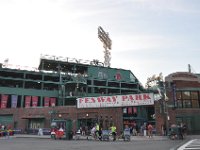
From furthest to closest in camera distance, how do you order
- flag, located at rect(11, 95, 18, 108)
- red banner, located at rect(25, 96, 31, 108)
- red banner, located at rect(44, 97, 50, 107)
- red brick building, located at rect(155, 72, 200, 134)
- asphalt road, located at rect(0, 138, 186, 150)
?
red banner, located at rect(44, 97, 50, 107)
red banner, located at rect(25, 96, 31, 108)
flag, located at rect(11, 95, 18, 108)
red brick building, located at rect(155, 72, 200, 134)
asphalt road, located at rect(0, 138, 186, 150)

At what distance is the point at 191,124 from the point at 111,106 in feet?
39.0

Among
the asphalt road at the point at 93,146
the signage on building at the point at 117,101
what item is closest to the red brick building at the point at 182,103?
the signage on building at the point at 117,101

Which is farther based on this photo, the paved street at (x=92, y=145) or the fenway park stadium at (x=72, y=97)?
the fenway park stadium at (x=72, y=97)

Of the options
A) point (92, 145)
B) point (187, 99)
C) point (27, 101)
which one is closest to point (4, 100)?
point (27, 101)

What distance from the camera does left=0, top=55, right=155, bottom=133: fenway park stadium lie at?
39.0m

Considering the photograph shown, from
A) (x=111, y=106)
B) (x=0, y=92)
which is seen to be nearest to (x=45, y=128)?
(x=111, y=106)

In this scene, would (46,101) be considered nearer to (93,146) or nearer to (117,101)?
(117,101)

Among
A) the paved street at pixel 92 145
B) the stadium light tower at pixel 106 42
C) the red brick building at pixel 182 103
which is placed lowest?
the paved street at pixel 92 145

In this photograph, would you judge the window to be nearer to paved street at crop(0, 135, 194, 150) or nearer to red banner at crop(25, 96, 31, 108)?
paved street at crop(0, 135, 194, 150)

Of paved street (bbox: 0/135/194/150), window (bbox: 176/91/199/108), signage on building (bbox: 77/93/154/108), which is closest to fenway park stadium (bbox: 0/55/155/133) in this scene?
signage on building (bbox: 77/93/154/108)

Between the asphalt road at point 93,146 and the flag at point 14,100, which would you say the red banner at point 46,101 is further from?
the asphalt road at point 93,146

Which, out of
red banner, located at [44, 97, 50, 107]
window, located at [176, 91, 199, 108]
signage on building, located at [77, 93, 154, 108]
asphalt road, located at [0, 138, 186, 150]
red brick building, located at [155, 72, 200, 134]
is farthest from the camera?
red banner, located at [44, 97, 50, 107]

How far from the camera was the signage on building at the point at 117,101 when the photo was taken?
3669cm

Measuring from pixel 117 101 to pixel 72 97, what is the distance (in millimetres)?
20492
